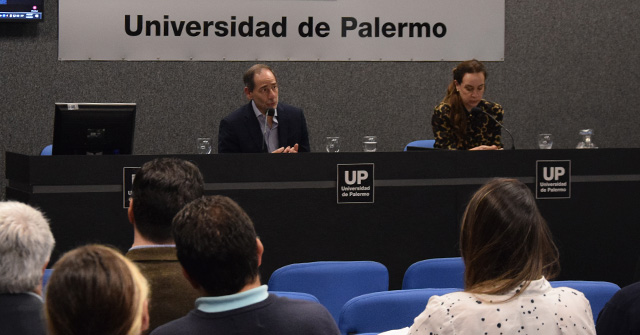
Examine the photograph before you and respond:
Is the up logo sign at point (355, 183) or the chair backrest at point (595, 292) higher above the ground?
the up logo sign at point (355, 183)

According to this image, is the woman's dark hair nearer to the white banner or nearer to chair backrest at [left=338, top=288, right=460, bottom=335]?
the white banner

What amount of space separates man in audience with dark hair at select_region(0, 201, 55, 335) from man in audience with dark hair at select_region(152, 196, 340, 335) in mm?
333

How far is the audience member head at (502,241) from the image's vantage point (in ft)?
5.38

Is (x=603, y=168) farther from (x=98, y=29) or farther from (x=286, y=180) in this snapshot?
(x=98, y=29)

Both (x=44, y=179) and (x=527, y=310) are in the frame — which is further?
(x=44, y=179)

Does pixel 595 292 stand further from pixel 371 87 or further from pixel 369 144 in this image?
pixel 371 87

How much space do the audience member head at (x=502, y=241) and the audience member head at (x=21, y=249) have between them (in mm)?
938

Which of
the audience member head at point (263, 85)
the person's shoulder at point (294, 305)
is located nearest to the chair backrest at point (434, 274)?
the person's shoulder at point (294, 305)

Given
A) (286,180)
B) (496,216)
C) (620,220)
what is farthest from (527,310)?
(620,220)

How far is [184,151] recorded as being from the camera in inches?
234

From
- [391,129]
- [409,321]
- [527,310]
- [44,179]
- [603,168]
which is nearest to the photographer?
[527,310]

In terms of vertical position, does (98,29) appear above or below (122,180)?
above

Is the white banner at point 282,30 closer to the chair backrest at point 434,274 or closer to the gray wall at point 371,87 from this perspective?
the gray wall at point 371,87

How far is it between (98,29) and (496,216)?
15.4ft
